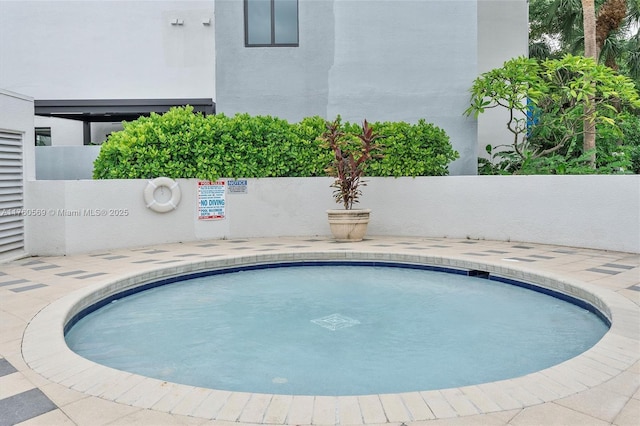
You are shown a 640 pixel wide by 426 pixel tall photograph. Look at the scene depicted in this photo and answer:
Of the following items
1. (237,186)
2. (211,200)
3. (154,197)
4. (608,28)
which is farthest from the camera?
(608,28)

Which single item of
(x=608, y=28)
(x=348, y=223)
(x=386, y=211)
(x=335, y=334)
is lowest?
(x=335, y=334)

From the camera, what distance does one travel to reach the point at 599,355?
2736 mm

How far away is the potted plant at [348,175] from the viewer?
8195 millimetres

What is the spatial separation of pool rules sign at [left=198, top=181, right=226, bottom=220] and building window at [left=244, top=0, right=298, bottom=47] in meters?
3.72

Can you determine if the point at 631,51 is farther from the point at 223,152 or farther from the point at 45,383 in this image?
the point at 45,383

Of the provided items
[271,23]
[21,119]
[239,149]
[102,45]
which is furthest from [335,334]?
[102,45]

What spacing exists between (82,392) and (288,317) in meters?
2.34

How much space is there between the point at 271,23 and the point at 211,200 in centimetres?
461

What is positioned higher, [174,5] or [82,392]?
[174,5]

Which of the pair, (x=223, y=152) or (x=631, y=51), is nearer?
(x=223, y=152)

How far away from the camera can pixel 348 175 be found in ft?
27.7

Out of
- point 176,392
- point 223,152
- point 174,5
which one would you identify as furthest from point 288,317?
point 174,5

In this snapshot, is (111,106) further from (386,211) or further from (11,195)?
(386,211)

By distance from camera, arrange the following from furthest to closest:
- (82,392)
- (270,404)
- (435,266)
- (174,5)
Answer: (174,5) < (435,266) < (82,392) < (270,404)
